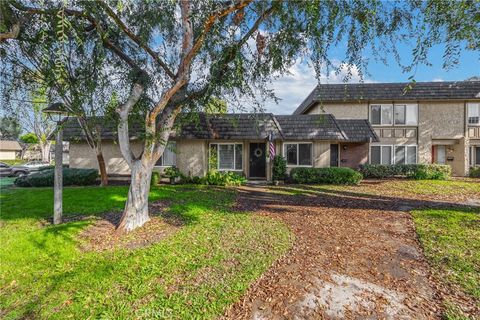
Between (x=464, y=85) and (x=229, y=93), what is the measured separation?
842 inches

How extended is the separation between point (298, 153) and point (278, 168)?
7.66 ft

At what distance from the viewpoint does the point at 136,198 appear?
6648mm

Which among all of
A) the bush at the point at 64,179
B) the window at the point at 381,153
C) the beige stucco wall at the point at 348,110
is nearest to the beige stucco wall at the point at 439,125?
the window at the point at 381,153

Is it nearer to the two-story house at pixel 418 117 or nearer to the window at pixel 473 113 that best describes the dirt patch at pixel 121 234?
the two-story house at pixel 418 117

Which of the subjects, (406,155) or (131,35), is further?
(406,155)

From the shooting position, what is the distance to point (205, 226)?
693cm

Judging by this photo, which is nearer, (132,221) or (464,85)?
(132,221)

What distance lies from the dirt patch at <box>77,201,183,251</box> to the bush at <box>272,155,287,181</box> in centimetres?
877

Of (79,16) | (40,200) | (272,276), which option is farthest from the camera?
(40,200)

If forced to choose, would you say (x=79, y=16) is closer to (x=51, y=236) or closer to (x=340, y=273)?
(x=51, y=236)

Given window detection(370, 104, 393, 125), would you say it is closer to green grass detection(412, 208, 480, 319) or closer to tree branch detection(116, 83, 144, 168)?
green grass detection(412, 208, 480, 319)

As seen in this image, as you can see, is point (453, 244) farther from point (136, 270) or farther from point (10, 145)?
point (10, 145)

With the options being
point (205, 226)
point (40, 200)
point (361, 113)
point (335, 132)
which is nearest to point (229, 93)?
point (205, 226)

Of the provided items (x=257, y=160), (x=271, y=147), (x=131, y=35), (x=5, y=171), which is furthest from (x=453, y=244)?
(x=5, y=171)
